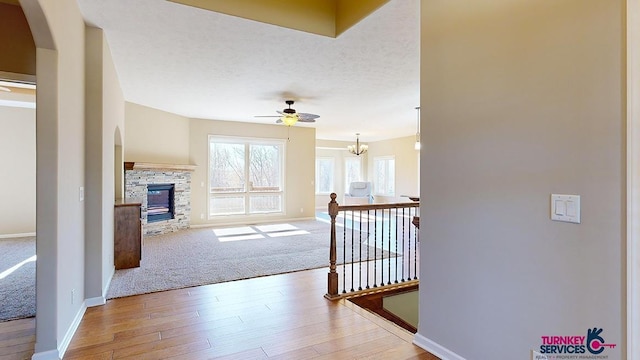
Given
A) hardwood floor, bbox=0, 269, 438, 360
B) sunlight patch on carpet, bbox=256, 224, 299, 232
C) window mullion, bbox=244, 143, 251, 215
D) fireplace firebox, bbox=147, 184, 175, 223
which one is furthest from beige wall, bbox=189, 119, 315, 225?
hardwood floor, bbox=0, 269, 438, 360

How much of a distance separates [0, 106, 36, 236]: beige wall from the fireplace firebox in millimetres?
2208

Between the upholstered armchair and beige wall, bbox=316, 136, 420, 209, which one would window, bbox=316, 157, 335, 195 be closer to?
beige wall, bbox=316, 136, 420, 209

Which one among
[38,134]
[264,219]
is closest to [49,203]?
[38,134]

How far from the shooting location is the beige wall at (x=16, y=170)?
6.25m

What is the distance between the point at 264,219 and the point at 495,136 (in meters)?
7.30

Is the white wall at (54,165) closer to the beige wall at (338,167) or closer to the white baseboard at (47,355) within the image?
the white baseboard at (47,355)

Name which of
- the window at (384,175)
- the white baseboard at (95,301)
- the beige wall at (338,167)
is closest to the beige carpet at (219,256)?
the white baseboard at (95,301)

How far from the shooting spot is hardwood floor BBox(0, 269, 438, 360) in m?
2.32

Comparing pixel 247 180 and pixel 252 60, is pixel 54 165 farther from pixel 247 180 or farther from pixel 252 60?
pixel 247 180

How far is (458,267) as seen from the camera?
211cm

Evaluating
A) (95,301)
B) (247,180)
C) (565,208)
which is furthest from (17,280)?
(565,208)

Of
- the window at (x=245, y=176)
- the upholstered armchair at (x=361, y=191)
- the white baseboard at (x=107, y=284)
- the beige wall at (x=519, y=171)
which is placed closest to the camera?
the beige wall at (x=519, y=171)

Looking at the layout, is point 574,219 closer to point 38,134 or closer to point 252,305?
point 252,305

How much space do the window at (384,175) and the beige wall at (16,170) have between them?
9.88 metres
